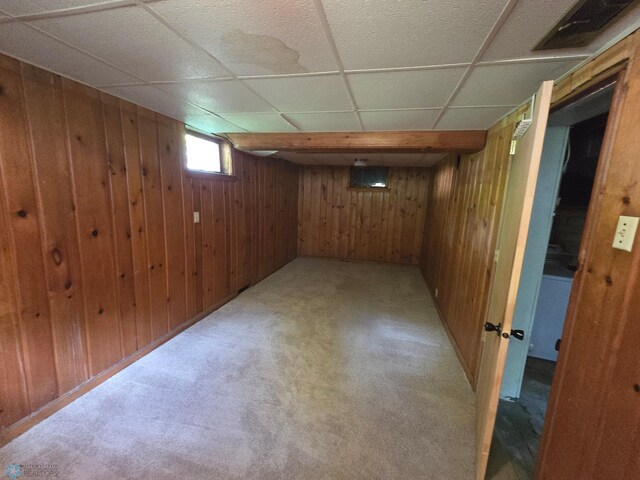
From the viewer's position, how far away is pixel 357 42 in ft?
3.53

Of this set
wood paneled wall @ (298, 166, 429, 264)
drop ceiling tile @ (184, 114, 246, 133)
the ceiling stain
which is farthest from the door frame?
wood paneled wall @ (298, 166, 429, 264)

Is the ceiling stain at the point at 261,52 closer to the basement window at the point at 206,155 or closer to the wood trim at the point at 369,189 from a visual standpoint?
the basement window at the point at 206,155

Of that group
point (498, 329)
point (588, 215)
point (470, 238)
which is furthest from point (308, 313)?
point (588, 215)

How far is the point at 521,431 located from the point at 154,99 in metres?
3.40

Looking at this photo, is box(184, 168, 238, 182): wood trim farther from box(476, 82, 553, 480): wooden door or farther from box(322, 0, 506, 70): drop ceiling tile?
box(476, 82, 553, 480): wooden door

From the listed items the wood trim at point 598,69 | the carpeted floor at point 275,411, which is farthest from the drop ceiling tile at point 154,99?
the wood trim at point 598,69

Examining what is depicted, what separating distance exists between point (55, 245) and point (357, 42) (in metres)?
2.05

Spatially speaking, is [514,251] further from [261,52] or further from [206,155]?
[206,155]

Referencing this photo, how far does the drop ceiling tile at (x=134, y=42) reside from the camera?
99 cm

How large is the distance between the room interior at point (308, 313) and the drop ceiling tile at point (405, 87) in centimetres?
2

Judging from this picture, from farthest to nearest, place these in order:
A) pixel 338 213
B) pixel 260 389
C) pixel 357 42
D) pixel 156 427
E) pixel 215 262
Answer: pixel 338 213 → pixel 215 262 → pixel 260 389 → pixel 156 427 → pixel 357 42

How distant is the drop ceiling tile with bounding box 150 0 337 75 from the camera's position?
2.95ft

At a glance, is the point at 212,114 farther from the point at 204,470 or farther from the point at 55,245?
the point at 204,470

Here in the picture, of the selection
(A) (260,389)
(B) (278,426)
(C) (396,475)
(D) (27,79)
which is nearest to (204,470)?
(B) (278,426)
